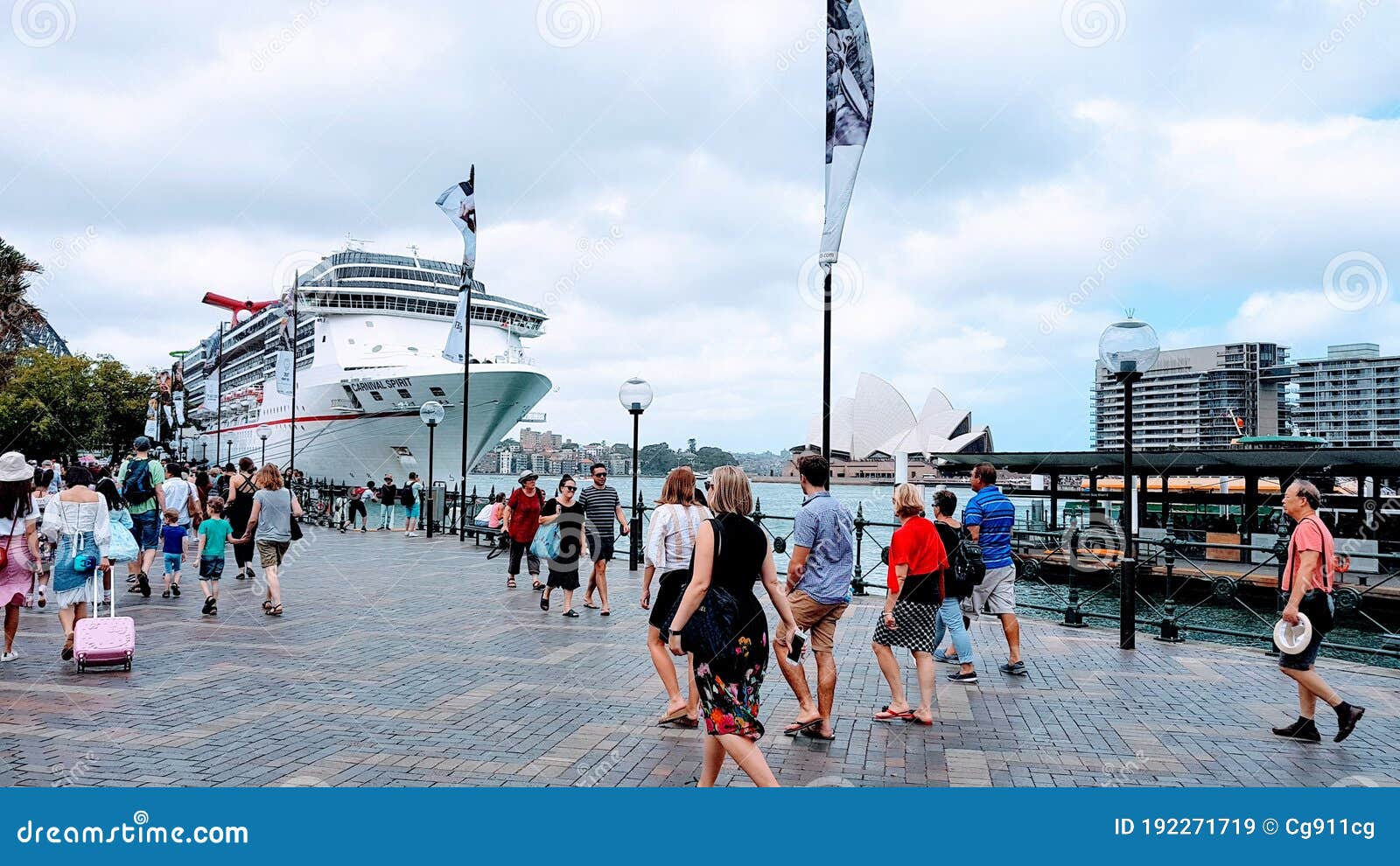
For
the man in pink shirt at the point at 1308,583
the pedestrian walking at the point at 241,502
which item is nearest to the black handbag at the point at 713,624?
the man in pink shirt at the point at 1308,583

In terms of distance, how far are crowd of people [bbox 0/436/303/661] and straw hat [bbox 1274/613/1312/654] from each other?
8.33 metres

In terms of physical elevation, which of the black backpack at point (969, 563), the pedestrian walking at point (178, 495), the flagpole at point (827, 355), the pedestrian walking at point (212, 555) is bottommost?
the pedestrian walking at point (212, 555)

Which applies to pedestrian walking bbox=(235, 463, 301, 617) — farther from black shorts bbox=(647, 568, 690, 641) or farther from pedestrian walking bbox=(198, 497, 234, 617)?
black shorts bbox=(647, 568, 690, 641)

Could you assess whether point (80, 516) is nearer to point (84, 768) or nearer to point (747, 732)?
point (84, 768)

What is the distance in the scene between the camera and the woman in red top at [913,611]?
6082mm

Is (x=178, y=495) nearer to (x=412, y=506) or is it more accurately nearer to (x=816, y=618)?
(x=816, y=618)

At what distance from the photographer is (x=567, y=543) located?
10.8 meters

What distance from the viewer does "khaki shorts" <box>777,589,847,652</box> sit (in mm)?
5750

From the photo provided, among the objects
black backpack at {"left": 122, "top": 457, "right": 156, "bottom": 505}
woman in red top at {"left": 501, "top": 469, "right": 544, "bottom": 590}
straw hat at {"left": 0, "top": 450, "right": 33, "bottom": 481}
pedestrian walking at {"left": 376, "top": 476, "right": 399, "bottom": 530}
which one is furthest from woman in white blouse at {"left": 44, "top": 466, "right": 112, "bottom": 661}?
pedestrian walking at {"left": 376, "top": 476, "right": 399, "bottom": 530}

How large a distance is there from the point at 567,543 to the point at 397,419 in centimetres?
3170

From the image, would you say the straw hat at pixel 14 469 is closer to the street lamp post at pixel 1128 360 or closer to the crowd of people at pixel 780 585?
the crowd of people at pixel 780 585

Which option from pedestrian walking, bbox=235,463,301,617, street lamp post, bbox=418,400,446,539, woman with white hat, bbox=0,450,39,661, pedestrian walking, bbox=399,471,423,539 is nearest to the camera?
woman with white hat, bbox=0,450,39,661

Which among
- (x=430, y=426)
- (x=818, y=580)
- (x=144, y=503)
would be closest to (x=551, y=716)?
(x=818, y=580)

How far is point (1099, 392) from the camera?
201 ft
